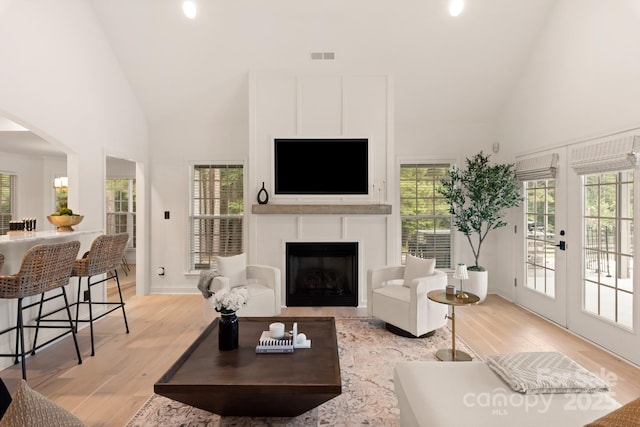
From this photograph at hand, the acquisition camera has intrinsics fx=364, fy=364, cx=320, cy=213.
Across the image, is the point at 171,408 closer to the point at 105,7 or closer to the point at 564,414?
the point at 564,414

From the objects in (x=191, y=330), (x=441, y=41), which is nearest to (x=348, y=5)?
(x=441, y=41)

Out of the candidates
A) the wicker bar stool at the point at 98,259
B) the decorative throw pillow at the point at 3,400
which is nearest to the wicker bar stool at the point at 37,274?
the wicker bar stool at the point at 98,259

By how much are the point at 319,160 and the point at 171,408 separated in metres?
3.22

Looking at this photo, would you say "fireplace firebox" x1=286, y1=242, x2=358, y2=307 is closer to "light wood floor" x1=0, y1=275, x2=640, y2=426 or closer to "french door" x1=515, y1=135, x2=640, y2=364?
"light wood floor" x1=0, y1=275, x2=640, y2=426

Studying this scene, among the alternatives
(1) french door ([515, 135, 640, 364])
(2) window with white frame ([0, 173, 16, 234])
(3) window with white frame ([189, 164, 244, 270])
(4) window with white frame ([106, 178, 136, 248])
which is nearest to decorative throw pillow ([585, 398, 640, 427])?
(1) french door ([515, 135, 640, 364])

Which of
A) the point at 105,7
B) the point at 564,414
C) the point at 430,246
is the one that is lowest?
the point at 564,414

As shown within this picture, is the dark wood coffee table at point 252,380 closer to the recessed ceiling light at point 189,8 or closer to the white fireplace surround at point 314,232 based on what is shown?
the white fireplace surround at point 314,232

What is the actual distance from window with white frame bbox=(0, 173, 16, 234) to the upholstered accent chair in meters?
4.76

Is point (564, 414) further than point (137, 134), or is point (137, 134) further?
point (137, 134)

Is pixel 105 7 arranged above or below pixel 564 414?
above

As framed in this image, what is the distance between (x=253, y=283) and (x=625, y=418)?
356 centimetres

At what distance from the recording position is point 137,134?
16.9 feet

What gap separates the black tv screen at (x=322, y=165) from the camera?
4758 millimetres

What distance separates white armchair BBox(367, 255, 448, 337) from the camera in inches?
138
